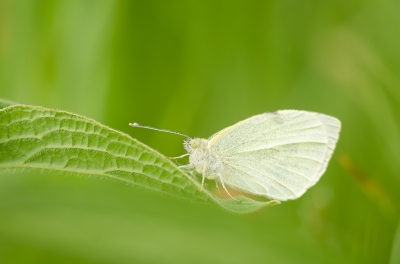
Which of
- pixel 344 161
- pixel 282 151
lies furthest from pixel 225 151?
pixel 344 161

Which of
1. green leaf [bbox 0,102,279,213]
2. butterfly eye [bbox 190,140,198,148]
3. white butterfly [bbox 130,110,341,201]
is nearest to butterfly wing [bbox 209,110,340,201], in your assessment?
white butterfly [bbox 130,110,341,201]

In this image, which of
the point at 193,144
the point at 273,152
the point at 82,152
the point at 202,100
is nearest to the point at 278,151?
the point at 273,152

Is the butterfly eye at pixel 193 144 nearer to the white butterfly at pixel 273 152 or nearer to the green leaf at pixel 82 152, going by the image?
the white butterfly at pixel 273 152

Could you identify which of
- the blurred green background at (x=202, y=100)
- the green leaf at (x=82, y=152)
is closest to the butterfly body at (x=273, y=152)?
the blurred green background at (x=202, y=100)

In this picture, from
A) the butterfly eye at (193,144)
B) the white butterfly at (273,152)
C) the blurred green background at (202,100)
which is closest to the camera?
the blurred green background at (202,100)

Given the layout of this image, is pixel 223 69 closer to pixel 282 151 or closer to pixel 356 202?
pixel 282 151

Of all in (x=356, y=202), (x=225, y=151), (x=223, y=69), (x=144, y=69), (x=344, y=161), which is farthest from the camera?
(x=223, y=69)

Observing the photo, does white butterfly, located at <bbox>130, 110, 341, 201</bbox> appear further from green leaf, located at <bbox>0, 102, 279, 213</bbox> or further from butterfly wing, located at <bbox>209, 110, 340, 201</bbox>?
green leaf, located at <bbox>0, 102, 279, 213</bbox>
